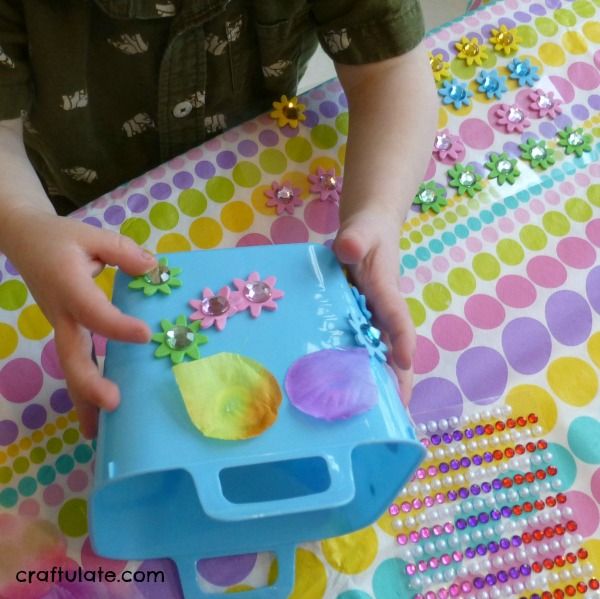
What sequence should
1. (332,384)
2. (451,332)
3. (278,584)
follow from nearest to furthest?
(332,384) → (278,584) → (451,332)

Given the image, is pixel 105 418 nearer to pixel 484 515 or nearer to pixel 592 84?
pixel 484 515

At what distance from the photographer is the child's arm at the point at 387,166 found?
0.44m

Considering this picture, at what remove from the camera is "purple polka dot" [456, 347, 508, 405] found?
518 millimetres

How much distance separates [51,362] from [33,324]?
0.11 ft

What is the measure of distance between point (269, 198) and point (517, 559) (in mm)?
324

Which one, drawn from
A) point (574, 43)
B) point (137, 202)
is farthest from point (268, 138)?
point (574, 43)

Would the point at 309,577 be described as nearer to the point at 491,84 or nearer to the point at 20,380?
the point at 20,380

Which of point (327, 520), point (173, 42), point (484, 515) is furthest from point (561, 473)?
point (173, 42)

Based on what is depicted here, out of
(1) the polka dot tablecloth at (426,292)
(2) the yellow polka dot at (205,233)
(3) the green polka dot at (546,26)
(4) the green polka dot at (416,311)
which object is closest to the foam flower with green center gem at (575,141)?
(1) the polka dot tablecloth at (426,292)

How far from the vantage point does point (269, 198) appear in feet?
1.88

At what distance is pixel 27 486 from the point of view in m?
0.46

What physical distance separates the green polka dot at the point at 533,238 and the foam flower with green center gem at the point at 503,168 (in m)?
0.05

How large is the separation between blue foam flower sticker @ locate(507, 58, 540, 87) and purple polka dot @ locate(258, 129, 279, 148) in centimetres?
24

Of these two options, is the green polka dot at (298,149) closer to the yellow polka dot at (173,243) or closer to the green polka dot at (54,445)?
the yellow polka dot at (173,243)
